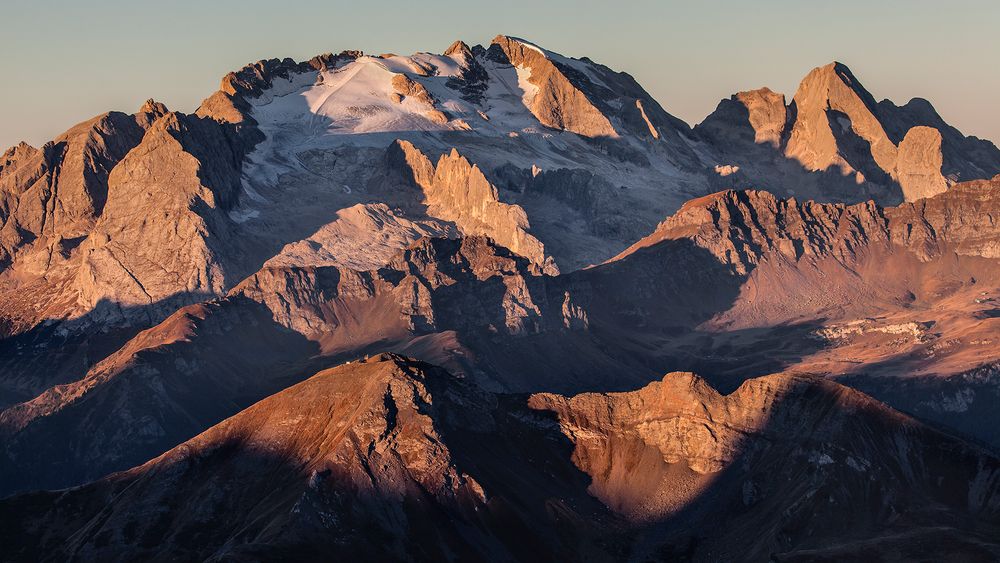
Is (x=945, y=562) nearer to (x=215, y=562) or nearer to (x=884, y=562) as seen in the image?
(x=884, y=562)

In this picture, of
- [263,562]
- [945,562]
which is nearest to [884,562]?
[945,562]

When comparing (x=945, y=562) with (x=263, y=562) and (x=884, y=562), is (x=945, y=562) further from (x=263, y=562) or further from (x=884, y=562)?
(x=263, y=562)

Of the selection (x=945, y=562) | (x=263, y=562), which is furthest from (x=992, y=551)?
(x=263, y=562)

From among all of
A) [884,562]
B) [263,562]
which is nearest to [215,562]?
[263,562]

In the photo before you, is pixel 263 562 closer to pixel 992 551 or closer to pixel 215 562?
pixel 215 562

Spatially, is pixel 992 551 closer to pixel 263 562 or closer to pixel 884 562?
pixel 884 562
